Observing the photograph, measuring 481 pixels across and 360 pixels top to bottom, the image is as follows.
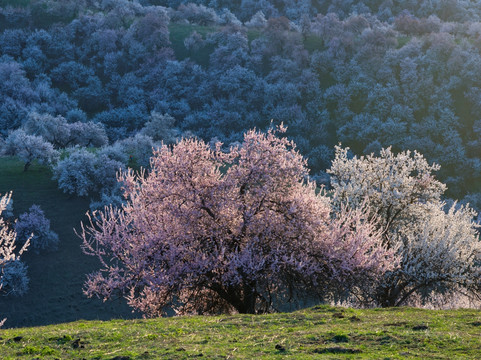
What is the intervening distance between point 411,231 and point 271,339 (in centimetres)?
1752

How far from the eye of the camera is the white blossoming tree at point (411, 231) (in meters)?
25.8

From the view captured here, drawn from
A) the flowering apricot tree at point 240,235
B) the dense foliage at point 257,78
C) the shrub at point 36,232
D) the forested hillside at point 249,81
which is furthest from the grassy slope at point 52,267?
the dense foliage at point 257,78

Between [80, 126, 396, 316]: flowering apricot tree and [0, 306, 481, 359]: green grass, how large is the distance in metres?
3.22

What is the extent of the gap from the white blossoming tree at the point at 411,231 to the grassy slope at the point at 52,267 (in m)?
17.7

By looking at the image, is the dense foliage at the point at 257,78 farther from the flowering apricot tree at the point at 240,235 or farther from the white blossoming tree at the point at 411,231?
the flowering apricot tree at the point at 240,235

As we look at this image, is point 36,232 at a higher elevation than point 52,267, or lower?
higher

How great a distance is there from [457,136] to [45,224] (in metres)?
65.6

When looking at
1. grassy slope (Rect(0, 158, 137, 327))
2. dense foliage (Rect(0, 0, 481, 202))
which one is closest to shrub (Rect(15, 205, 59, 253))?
grassy slope (Rect(0, 158, 137, 327))

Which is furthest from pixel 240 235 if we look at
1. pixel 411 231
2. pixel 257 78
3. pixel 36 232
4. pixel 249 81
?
pixel 257 78

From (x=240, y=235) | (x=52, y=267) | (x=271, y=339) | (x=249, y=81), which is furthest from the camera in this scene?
(x=249, y=81)

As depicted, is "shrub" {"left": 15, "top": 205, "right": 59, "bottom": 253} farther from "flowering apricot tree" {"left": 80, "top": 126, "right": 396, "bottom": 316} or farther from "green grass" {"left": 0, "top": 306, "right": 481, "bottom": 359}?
"green grass" {"left": 0, "top": 306, "right": 481, "bottom": 359}

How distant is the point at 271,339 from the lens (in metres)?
13.7

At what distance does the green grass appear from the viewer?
39.8 ft

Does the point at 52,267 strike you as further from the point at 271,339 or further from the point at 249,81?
the point at 249,81
